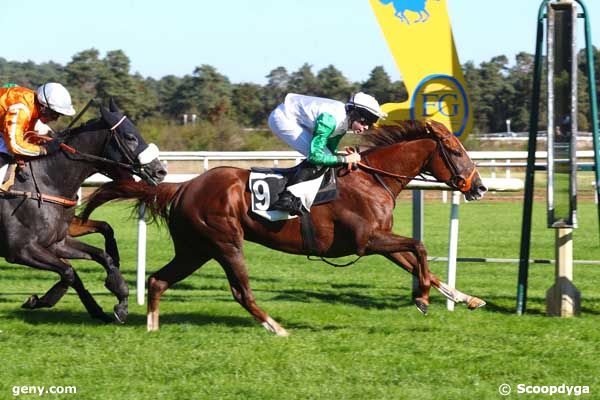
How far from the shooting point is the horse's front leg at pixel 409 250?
21.0 ft

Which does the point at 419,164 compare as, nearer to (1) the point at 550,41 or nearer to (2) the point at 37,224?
(1) the point at 550,41

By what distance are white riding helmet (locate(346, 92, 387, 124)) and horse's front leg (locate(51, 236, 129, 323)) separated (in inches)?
77.5

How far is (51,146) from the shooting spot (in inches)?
265

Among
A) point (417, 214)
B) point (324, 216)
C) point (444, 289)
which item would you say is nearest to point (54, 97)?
point (324, 216)

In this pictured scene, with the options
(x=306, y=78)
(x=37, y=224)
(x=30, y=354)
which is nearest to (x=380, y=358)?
(x=30, y=354)

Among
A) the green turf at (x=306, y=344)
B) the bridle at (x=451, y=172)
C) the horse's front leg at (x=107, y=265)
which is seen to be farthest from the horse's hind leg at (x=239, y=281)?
the bridle at (x=451, y=172)

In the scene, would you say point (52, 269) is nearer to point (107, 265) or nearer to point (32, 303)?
point (107, 265)

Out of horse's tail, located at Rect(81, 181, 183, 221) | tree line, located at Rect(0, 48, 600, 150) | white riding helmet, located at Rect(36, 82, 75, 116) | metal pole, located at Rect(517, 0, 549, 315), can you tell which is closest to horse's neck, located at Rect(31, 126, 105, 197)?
horse's tail, located at Rect(81, 181, 183, 221)

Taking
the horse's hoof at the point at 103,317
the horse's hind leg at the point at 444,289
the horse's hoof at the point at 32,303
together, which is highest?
the horse's hind leg at the point at 444,289

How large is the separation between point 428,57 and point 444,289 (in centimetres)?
193

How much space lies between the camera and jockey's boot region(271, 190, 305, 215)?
6.40 meters

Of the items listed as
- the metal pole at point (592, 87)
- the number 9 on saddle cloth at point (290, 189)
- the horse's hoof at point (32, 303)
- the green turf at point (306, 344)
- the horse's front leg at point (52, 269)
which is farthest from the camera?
the horse's hoof at point (32, 303)

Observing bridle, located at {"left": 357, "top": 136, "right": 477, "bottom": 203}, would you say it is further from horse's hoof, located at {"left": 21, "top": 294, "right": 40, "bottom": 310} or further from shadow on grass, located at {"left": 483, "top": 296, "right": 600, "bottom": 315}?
horse's hoof, located at {"left": 21, "top": 294, "right": 40, "bottom": 310}

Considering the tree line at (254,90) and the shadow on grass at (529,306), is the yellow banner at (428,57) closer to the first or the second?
the shadow on grass at (529,306)
